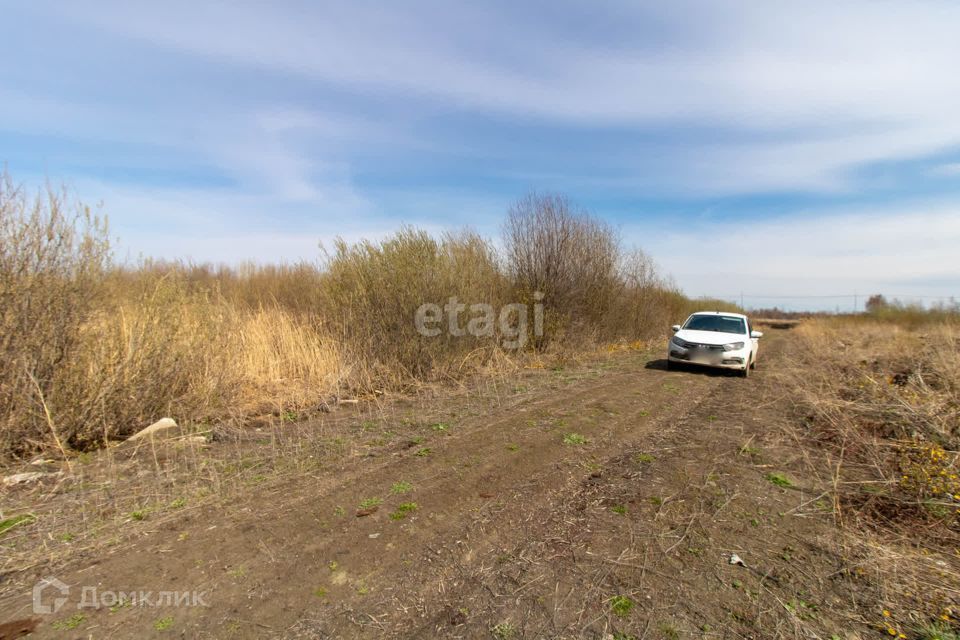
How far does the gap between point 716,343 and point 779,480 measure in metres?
7.38

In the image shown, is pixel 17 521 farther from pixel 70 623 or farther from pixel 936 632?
pixel 936 632

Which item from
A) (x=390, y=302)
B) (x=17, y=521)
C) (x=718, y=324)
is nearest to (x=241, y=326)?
(x=390, y=302)

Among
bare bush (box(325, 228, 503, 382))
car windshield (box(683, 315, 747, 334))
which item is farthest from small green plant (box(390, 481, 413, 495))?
car windshield (box(683, 315, 747, 334))

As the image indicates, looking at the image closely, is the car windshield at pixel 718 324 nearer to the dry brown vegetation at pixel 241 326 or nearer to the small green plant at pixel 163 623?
the dry brown vegetation at pixel 241 326

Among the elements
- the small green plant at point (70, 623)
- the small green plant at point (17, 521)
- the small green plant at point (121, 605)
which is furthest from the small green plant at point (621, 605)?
the small green plant at point (17, 521)

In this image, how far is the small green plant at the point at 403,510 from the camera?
3506 millimetres

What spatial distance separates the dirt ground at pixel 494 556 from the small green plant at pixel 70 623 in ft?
0.04

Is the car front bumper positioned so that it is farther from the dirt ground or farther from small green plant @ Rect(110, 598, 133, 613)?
small green plant @ Rect(110, 598, 133, 613)

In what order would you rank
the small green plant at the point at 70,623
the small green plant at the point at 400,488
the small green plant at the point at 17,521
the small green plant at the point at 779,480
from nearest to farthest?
the small green plant at the point at 70,623
the small green plant at the point at 17,521
the small green plant at the point at 400,488
the small green plant at the point at 779,480

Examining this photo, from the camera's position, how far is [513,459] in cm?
480

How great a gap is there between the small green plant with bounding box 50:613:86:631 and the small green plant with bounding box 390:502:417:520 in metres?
1.88

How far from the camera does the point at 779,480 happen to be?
423 centimetres

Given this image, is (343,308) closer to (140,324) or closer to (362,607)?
(140,324)

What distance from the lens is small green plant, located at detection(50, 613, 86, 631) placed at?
2.29 meters
